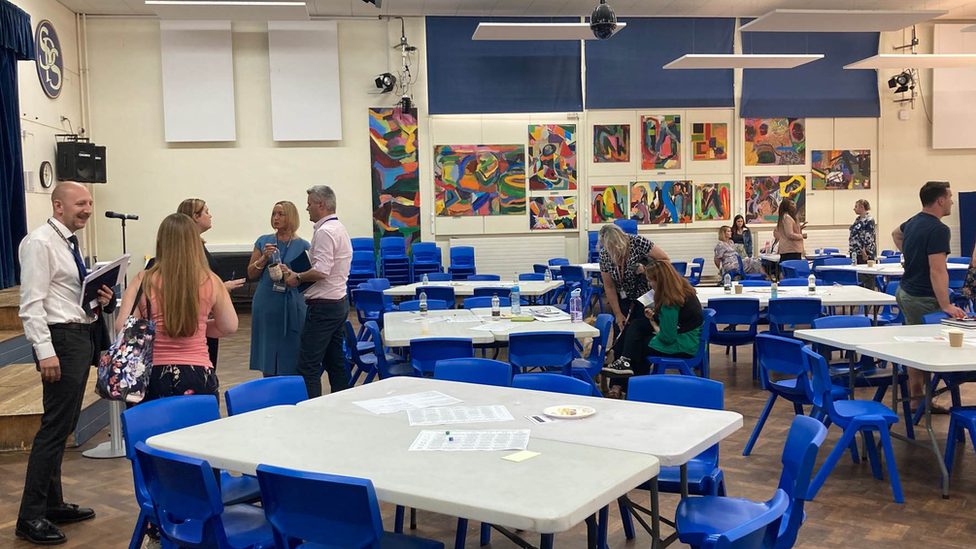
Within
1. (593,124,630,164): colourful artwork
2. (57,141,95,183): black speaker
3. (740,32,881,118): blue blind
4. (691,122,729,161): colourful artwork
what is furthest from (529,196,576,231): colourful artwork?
(57,141,95,183): black speaker

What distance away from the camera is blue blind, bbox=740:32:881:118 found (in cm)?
1459

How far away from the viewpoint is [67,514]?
404 centimetres

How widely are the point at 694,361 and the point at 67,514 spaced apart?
4.13 metres

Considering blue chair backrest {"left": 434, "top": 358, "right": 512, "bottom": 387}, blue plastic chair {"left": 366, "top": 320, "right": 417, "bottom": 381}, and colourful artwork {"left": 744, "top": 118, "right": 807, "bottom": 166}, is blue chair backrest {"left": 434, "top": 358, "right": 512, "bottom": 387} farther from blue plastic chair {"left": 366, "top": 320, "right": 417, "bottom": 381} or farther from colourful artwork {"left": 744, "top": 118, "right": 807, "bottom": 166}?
colourful artwork {"left": 744, "top": 118, "right": 807, "bottom": 166}

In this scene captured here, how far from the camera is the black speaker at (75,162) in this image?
11.8 m

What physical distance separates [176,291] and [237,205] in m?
10.8

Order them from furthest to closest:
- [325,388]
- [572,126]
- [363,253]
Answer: [572,126] → [363,253] → [325,388]

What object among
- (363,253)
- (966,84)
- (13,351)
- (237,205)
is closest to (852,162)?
(966,84)

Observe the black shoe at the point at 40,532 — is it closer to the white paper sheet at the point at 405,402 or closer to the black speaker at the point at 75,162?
the white paper sheet at the point at 405,402

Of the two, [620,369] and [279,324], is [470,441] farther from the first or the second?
[620,369]

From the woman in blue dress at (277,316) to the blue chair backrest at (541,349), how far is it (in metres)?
1.49

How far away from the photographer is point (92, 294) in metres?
3.87

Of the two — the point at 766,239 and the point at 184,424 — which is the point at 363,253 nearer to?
the point at 766,239

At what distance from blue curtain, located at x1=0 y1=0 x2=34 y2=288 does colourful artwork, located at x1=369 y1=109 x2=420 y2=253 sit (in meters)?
5.67
